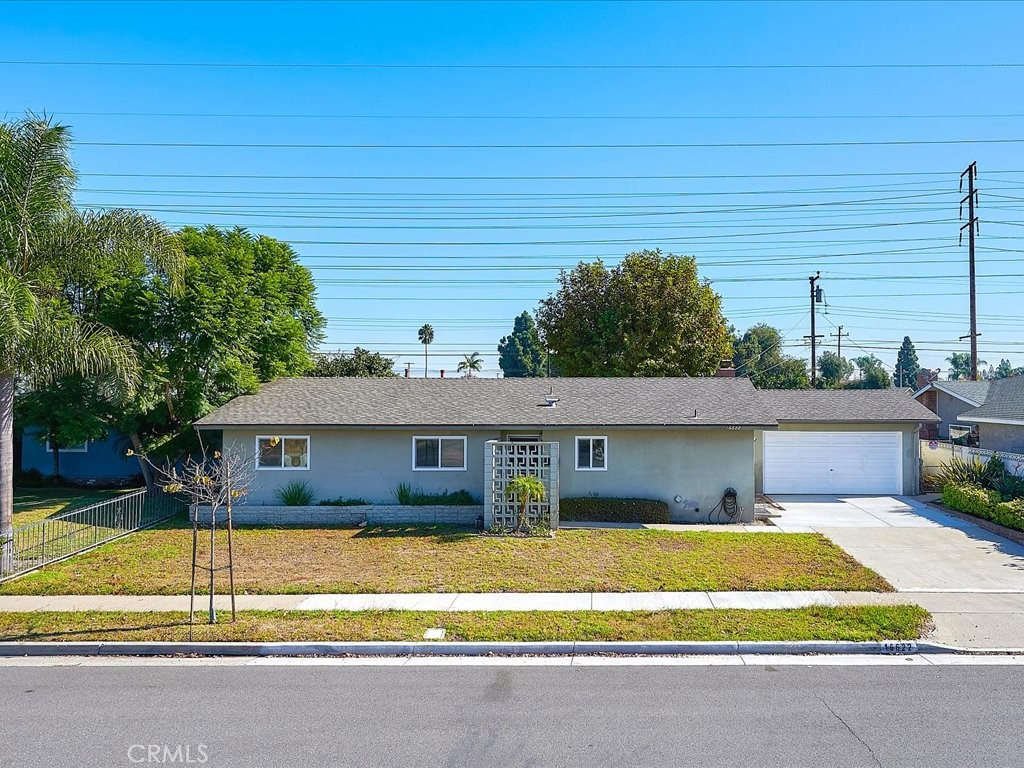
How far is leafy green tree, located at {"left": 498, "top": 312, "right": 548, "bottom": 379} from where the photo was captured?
8588 centimetres

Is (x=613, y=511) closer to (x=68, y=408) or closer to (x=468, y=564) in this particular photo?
(x=468, y=564)

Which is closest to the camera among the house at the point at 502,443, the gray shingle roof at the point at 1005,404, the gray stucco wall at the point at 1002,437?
the house at the point at 502,443

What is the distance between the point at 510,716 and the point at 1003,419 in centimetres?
2055

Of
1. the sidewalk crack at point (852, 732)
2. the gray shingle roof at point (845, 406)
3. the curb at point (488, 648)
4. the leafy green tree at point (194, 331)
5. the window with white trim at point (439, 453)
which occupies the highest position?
the leafy green tree at point (194, 331)

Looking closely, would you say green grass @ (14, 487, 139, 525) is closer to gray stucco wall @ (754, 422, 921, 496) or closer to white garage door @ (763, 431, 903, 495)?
white garage door @ (763, 431, 903, 495)

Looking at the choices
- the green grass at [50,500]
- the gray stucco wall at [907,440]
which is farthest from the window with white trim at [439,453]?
the gray stucco wall at [907,440]

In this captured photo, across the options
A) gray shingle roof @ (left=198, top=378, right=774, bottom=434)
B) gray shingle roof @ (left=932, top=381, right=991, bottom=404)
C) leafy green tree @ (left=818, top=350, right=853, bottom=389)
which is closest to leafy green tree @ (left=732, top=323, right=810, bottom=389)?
leafy green tree @ (left=818, top=350, right=853, bottom=389)

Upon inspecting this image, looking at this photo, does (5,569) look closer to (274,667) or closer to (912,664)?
(274,667)

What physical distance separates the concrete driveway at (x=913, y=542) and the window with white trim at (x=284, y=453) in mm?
13271

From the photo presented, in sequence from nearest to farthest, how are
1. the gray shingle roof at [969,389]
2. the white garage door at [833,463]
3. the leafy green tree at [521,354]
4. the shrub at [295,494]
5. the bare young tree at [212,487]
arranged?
1. the bare young tree at [212,487]
2. the shrub at [295,494]
3. the white garage door at [833,463]
4. the gray shingle roof at [969,389]
5. the leafy green tree at [521,354]

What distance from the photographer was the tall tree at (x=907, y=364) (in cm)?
10288

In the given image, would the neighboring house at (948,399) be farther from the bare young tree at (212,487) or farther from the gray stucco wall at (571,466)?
the bare young tree at (212,487)

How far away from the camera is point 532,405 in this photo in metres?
20.1

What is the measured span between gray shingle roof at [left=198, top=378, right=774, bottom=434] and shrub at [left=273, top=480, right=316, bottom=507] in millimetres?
1872
